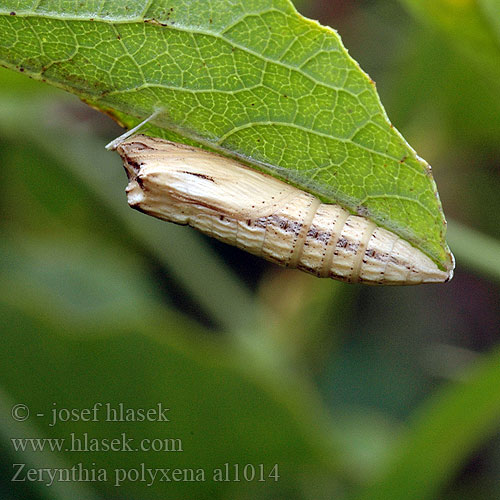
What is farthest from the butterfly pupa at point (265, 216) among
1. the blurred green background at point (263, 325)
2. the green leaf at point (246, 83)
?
the blurred green background at point (263, 325)

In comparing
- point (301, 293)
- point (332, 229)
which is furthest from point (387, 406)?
point (332, 229)

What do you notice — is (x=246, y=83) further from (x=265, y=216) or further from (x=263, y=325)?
(x=263, y=325)

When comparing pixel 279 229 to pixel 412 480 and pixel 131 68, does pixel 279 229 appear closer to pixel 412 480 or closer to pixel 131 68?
pixel 131 68

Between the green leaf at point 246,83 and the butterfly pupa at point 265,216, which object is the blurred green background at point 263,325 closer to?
the butterfly pupa at point 265,216

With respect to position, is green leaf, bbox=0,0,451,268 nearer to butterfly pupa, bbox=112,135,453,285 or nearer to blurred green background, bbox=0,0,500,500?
butterfly pupa, bbox=112,135,453,285

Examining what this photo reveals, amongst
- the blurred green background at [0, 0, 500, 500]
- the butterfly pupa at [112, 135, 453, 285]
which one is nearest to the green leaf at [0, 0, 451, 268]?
the butterfly pupa at [112, 135, 453, 285]

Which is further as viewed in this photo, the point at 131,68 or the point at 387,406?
the point at 387,406
